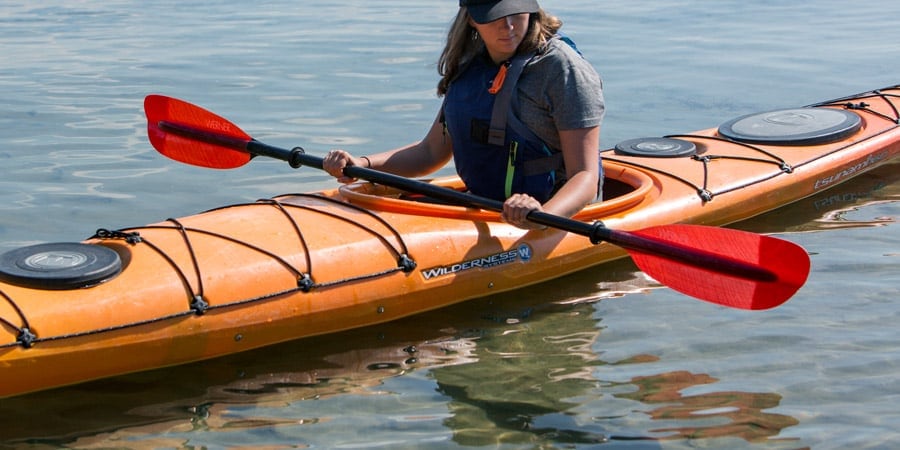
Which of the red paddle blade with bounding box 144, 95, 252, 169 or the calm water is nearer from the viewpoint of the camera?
the calm water

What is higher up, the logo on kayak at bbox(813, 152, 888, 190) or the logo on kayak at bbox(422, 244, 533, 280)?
the logo on kayak at bbox(813, 152, 888, 190)

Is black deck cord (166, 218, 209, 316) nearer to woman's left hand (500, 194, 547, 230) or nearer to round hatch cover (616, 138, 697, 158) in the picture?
woman's left hand (500, 194, 547, 230)

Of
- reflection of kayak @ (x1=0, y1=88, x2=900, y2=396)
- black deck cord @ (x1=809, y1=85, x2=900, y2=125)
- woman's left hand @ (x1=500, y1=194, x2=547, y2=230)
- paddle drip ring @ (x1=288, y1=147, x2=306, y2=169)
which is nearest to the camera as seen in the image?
reflection of kayak @ (x1=0, y1=88, x2=900, y2=396)

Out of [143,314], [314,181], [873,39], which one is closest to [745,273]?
[143,314]

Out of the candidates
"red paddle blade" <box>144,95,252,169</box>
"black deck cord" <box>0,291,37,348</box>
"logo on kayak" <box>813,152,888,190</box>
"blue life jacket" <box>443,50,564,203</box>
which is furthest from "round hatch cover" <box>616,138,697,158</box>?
"black deck cord" <box>0,291,37,348</box>

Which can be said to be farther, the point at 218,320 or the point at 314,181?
the point at 314,181

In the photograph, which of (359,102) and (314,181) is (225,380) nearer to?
(314,181)

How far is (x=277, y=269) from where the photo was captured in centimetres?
411

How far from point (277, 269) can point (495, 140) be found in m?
0.97

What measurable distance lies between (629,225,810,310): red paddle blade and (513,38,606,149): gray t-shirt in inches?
22.5

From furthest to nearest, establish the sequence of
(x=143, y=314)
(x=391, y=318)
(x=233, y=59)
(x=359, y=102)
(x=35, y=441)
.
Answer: (x=233, y=59) < (x=359, y=102) < (x=391, y=318) < (x=143, y=314) < (x=35, y=441)

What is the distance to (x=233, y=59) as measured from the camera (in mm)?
10312

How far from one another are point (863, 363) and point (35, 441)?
8.81 feet

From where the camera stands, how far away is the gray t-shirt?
14.0ft
